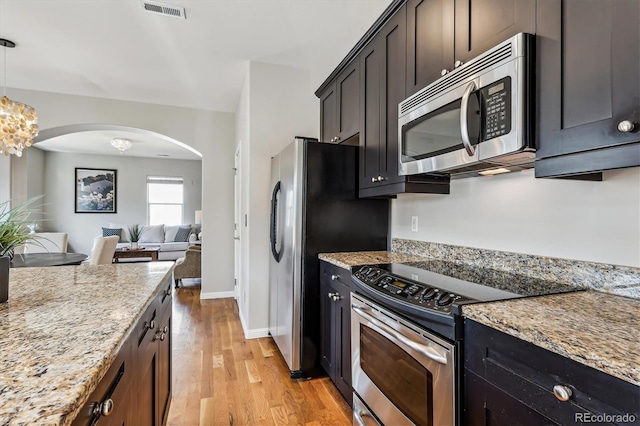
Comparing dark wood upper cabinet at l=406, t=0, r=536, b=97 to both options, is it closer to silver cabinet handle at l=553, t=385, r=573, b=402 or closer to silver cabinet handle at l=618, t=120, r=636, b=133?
silver cabinet handle at l=618, t=120, r=636, b=133

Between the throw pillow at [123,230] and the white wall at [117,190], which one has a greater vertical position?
the white wall at [117,190]

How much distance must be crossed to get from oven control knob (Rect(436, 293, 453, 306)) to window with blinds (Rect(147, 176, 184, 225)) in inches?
324

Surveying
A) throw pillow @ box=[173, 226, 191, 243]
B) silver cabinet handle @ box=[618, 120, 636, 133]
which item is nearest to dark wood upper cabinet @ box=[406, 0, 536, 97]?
silver cabinet handle @ box=[618, 120, 636, 133]

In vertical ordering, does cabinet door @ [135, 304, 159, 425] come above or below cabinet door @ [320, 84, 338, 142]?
below

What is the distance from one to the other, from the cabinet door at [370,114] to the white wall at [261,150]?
111 centimetres

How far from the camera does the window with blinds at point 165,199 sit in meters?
8.19

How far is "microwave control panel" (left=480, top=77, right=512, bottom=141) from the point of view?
1227 millimetres

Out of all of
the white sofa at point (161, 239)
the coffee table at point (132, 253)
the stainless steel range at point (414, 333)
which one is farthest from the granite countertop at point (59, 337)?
the white sofa at point (161, 239)

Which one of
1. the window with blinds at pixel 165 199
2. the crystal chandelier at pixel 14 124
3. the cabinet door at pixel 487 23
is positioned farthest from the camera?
the window with blinds at pixel 165 199

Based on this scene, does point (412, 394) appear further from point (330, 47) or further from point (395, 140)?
point (330, 47)

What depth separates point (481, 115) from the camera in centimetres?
133

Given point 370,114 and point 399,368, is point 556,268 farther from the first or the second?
point 370,114

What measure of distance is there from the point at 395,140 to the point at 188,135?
11.6 ft

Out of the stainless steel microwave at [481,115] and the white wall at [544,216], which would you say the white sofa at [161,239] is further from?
the stainless steel microwave at [481,115]
